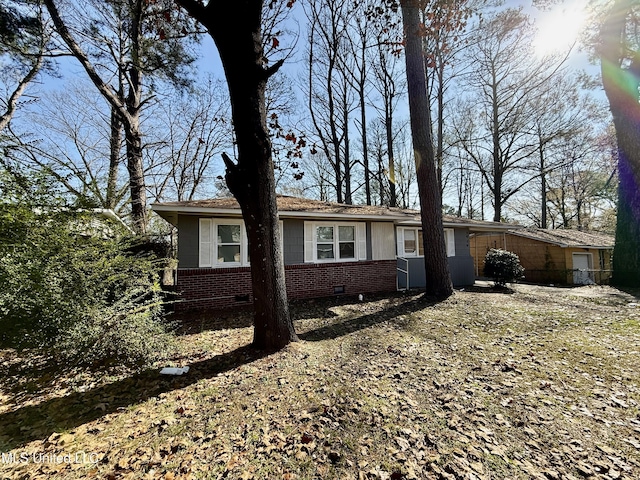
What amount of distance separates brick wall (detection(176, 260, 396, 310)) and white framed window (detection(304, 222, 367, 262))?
11.2 inches

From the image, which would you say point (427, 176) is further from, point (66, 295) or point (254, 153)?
point (66, 295)

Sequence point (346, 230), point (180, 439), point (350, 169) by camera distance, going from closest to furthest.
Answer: point (180, 439), point (346, 230), point (350, 169)

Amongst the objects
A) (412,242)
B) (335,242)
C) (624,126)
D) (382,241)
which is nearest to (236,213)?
(335,242)

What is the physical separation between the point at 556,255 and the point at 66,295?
20960 mm

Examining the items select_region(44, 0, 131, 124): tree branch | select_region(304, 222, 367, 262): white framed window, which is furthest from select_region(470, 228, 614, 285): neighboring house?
select_region(44, 0, 131, 124): tree branch

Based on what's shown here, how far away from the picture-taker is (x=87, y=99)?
12.8 m

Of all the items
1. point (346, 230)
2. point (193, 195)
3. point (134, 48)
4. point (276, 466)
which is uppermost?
point (134, 48)

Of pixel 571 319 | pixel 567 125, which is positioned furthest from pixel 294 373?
pixel 567 125

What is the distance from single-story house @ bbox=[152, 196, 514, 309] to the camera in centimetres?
752

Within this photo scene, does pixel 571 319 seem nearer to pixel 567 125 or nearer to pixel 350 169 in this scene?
pixel 350 169

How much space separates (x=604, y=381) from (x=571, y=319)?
10.8 feet

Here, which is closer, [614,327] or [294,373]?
[294,373]

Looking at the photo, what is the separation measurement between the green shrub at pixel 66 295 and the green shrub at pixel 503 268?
11.3 meters

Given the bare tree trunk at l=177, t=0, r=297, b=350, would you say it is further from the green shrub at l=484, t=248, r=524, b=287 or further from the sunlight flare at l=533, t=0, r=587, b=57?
the sunlight flare at l=533, t=0, r=587, b=57
